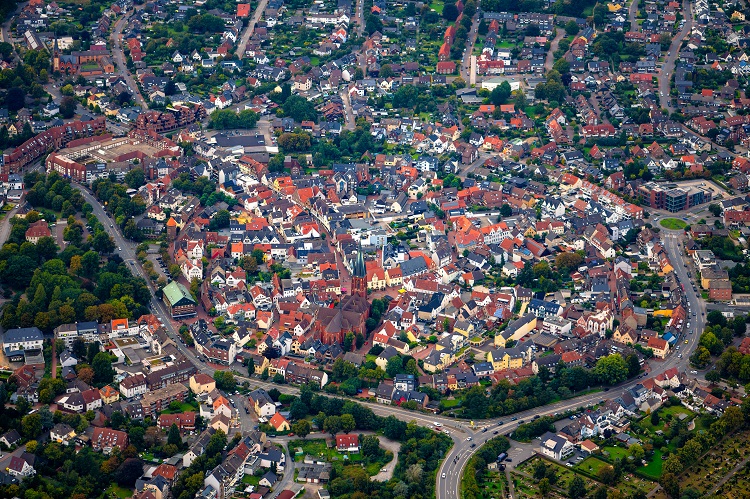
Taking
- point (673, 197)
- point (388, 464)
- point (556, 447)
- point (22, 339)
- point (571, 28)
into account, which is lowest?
point (388, 464)

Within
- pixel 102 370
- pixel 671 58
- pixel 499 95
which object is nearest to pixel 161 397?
pixel 102 370

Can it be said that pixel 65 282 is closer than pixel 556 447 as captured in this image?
No

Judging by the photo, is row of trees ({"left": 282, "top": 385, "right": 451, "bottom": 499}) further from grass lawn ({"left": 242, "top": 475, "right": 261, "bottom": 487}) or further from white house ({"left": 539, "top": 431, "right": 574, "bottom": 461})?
white house ({"left": 539, "top": 431, "right": 574, "bottom": 461})

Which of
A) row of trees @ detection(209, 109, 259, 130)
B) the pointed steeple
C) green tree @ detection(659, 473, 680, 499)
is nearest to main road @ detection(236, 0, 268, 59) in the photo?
row of trees @ detection(209, 109, 259, 130)

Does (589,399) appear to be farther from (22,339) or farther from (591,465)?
(22,339)

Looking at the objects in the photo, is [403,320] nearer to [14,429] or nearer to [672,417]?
[672,417]

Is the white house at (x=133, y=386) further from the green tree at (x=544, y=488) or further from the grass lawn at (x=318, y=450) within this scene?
the green tree at (x=544, y=488)
